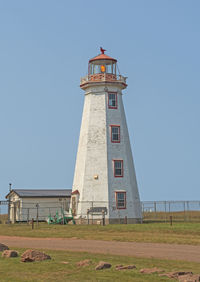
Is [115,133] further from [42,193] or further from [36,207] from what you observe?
[42,193]

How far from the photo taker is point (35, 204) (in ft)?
187

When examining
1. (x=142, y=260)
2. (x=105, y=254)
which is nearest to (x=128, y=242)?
(x=105, y=254)

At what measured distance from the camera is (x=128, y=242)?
2659 centimetres

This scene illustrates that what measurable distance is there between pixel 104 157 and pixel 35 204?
13800 mm

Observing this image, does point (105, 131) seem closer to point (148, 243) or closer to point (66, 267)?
point (148, 243)

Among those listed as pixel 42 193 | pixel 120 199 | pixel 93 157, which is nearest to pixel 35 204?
pixel 42 193

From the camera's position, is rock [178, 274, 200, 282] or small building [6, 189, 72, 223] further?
small building [6, 189, 72, 223]

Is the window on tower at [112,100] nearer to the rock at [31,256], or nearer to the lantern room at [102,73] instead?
the lantern room at [102,73]

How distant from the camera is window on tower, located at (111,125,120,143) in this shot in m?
48.8

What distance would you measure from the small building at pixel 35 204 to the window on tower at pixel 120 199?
1038cm

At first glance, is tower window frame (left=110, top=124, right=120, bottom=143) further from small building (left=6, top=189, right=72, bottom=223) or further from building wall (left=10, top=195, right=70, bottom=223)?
building wall (left=10, top=195, right=70, bottom=223)

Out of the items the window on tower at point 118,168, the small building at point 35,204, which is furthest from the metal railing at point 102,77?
the small building at point 35,204

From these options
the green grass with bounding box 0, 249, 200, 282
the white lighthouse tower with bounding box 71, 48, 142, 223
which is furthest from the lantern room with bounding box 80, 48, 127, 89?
the green grass with bounding box 0, 249, 200, 282

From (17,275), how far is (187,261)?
7047 millimetres
